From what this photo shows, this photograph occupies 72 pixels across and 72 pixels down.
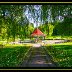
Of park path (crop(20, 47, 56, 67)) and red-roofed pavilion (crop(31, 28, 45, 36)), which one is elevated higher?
red-roofed pavilion (crop(31, 28, 45, 36))

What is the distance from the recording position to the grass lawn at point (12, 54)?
38.4 feet

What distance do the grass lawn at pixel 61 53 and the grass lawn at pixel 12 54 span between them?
2.60 feet

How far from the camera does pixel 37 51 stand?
1201 cm

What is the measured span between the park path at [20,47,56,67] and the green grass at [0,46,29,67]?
22 cm

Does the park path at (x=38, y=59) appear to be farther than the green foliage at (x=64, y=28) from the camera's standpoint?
No

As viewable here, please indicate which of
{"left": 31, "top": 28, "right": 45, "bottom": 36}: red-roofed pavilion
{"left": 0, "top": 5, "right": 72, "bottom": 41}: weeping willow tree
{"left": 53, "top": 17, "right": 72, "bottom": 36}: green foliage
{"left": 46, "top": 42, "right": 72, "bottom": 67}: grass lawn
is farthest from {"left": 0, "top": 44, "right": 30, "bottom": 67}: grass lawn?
{"left": 53, "top": 17, "right": 72, "bottom": 36}: green foliage

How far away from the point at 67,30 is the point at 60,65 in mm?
1185

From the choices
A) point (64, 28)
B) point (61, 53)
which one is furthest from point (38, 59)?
point (64, 28)

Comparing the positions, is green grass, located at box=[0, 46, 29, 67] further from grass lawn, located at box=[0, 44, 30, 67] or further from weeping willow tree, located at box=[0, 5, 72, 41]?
weeping willow tree, located at box=[0, 5, 72, 41]

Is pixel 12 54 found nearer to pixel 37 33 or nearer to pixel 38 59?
pixel 38 59

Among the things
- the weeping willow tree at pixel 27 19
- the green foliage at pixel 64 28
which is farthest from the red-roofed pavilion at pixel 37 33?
the green foliage at pixel 64 28

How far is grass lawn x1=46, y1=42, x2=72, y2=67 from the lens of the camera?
38.4ft

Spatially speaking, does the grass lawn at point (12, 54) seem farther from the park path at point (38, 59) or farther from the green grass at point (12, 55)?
the park path at point (38, 59)

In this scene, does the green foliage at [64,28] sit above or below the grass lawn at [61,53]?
above
